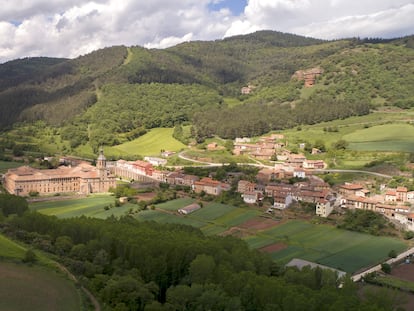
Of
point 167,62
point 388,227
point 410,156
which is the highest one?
point 167,62

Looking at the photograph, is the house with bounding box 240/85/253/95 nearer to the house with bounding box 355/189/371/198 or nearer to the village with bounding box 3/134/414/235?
the village with bounding box 3/134/414/235

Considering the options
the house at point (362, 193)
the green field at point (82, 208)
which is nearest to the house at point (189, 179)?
the green field at point (82, 208)

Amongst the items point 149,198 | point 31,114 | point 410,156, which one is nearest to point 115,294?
point 149,198

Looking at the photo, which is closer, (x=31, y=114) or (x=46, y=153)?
(x=46, y=153)

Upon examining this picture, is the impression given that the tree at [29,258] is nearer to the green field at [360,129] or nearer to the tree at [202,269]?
the tree at [202,269]

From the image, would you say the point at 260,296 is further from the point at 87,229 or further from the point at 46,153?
the point at 46,153

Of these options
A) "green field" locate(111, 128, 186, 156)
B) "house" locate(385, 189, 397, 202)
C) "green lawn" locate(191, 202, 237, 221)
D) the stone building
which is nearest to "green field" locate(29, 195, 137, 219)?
the stone building
